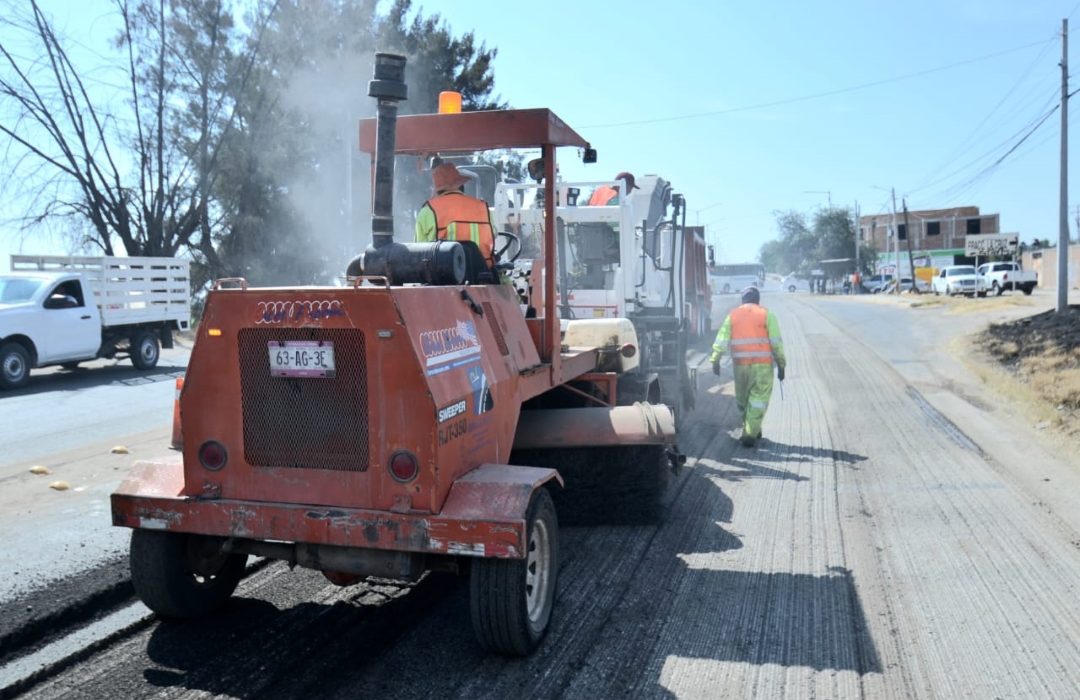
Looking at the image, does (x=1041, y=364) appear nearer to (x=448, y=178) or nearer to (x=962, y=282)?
(x=448, y=178)

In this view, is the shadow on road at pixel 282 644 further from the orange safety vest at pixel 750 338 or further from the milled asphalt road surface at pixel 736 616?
the orange safety vest at pixel 750 338

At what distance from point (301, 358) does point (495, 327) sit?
1167 mm

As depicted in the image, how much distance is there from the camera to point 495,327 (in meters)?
5.05

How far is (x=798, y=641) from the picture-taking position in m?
4.64

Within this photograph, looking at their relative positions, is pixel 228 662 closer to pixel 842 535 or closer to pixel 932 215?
pixel 842 535

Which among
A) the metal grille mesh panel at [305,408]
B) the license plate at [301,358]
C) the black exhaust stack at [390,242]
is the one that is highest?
the black exhaust stack at [390,242]

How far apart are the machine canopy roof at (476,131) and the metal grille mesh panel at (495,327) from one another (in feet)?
3.60

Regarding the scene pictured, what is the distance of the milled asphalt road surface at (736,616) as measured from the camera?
4.16 meters

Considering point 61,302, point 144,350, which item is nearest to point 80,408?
point 61,302

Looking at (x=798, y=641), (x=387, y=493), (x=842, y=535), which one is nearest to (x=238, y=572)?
(x=387, y=493)

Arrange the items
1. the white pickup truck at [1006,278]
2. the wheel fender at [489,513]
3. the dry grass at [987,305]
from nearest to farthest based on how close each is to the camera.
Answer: the wheel fender at [489,513] → the dry grass at [987,305] → the white pickup truck at [1006,278]

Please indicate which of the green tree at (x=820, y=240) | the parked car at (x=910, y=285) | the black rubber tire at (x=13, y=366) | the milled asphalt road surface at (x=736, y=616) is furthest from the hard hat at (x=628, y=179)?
the green tree at (x=820, y=240)

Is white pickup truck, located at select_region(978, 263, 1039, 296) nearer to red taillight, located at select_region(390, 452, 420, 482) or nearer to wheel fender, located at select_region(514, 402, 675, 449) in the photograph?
wheel fender, located at select_region(514, 402, 675, 449)

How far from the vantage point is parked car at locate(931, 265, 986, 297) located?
4272 centimetres
